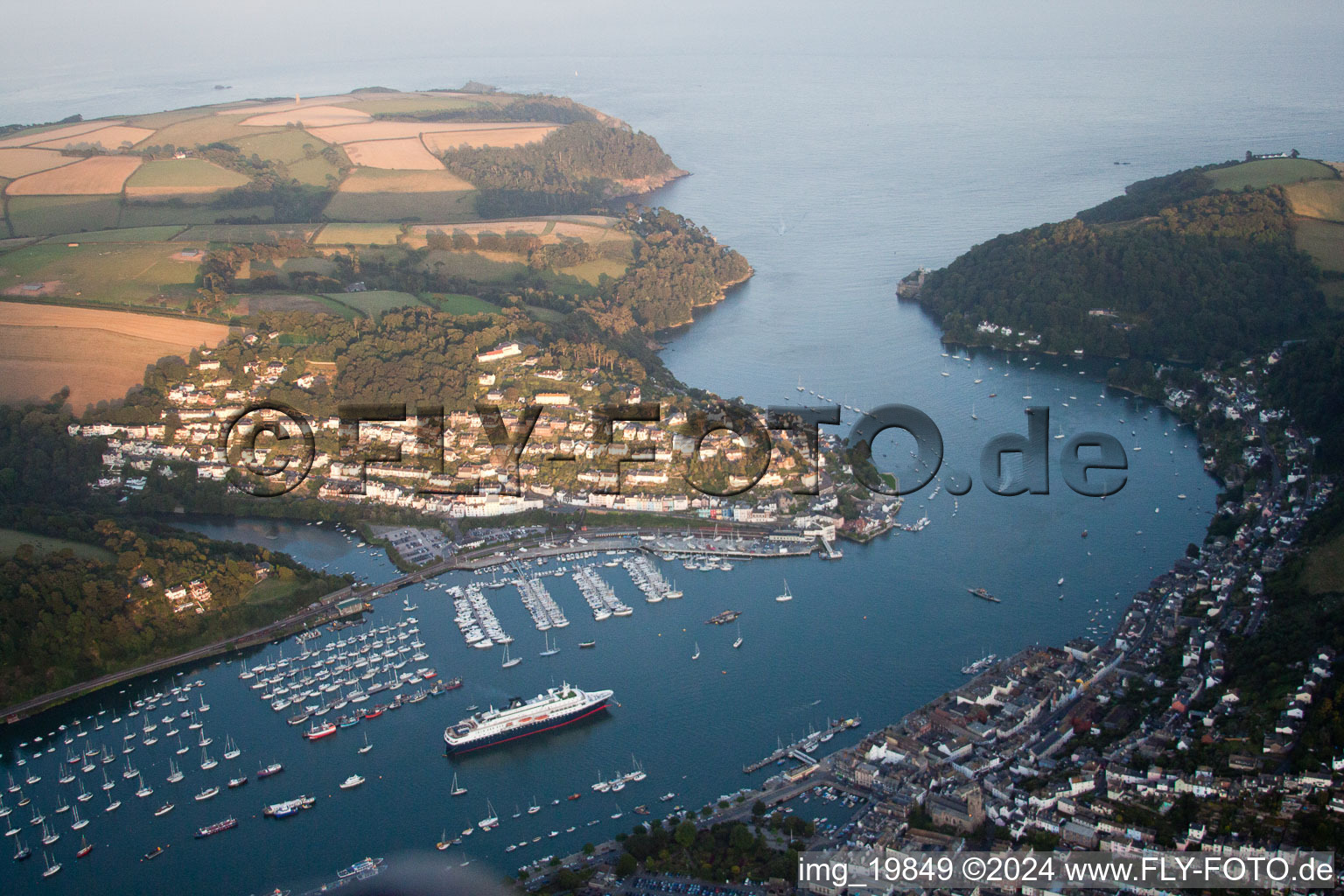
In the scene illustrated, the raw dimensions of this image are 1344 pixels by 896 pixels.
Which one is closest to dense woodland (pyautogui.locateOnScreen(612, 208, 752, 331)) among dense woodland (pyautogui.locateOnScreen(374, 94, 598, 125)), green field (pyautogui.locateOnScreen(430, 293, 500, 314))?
green field (pyautogui.locateOnScreen(430, 293, 500, 314))

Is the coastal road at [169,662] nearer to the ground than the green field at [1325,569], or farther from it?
nearer to the ground

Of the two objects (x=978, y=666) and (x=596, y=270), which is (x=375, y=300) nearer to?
(x=596, y=270)

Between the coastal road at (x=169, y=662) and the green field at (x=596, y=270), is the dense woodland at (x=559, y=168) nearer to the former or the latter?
the green field at (x=596, y=270)

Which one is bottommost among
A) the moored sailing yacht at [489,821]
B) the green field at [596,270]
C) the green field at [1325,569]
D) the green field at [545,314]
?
the moored sailing yacht at [489,821]

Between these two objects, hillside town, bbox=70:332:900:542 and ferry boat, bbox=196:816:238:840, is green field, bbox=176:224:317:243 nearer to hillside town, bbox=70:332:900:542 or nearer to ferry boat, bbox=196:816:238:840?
hillside town, bbox=70:332:900:542

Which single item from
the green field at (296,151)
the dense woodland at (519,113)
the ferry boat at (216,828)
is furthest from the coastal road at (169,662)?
the dense woodland at (519,113)

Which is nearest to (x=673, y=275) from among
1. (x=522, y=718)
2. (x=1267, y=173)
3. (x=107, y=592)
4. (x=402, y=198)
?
(x=402, y=198)
